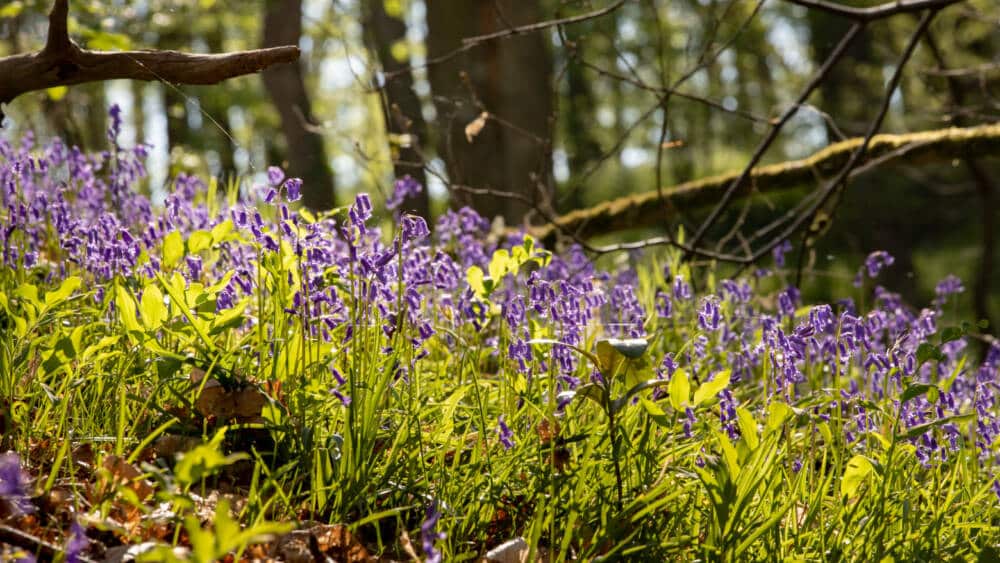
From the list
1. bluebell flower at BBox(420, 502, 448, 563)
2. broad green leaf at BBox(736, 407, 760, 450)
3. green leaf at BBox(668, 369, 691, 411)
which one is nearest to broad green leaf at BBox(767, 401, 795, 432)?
broad green leaf at BBox(736, 407, 760, 450)

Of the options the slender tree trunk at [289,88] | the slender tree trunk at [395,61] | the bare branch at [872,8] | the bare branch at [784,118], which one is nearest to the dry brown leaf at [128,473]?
the bare branch at [784,118]

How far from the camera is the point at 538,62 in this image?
820 centimetres

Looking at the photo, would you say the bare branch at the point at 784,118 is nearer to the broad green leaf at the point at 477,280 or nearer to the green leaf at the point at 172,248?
the broad green leaf at the point at 477,280

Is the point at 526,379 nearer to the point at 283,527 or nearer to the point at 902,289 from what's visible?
the point at 283,527

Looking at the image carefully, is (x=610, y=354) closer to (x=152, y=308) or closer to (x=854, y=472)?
(x=854, y=472)

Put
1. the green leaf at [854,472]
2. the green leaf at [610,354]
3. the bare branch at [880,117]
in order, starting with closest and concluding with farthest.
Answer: the green leaf at [610,354] < the green leaf at [854,472] < the bare branch at [880,117]

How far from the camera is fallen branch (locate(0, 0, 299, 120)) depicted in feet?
9.39

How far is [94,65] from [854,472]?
105 inches

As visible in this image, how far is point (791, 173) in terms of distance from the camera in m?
6.04

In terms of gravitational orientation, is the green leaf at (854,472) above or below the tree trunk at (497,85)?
below

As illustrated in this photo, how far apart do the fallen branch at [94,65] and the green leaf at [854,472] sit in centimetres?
203

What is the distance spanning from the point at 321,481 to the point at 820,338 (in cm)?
263

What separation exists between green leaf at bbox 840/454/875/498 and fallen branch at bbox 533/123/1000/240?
115 inches

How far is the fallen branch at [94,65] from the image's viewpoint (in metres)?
2.86
